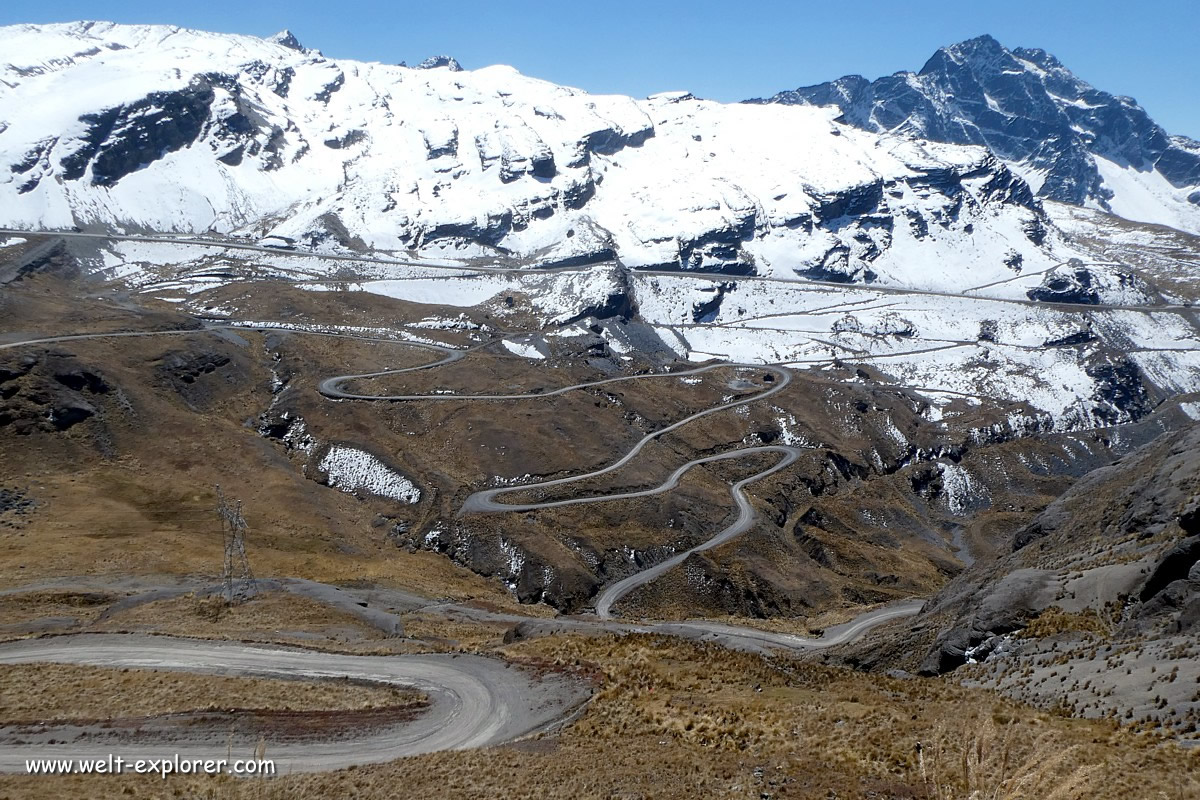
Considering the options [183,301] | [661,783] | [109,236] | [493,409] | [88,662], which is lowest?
[661,783]

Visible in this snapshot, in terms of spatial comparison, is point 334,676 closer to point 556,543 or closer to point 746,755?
point 746,755

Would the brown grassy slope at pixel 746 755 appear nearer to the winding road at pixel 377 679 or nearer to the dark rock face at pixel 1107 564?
the winding road at pixel 377 679

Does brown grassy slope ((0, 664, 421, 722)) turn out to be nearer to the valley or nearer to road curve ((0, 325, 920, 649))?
the valley

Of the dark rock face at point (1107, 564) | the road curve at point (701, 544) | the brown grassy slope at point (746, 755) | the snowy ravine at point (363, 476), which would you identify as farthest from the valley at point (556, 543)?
the road curve at point (701, 544)

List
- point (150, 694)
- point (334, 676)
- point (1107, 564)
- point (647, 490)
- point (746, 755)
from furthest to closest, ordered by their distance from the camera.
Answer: point (647, 490)
point (1107, 564)
point (334, 676)
point (150, 694)
point (746, 755)

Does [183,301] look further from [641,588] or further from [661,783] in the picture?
[661,783]

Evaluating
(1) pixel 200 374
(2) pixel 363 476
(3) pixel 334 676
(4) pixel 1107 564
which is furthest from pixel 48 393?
(4) pixel 1107 564

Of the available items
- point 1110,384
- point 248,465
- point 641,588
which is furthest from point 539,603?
point 1110,384
